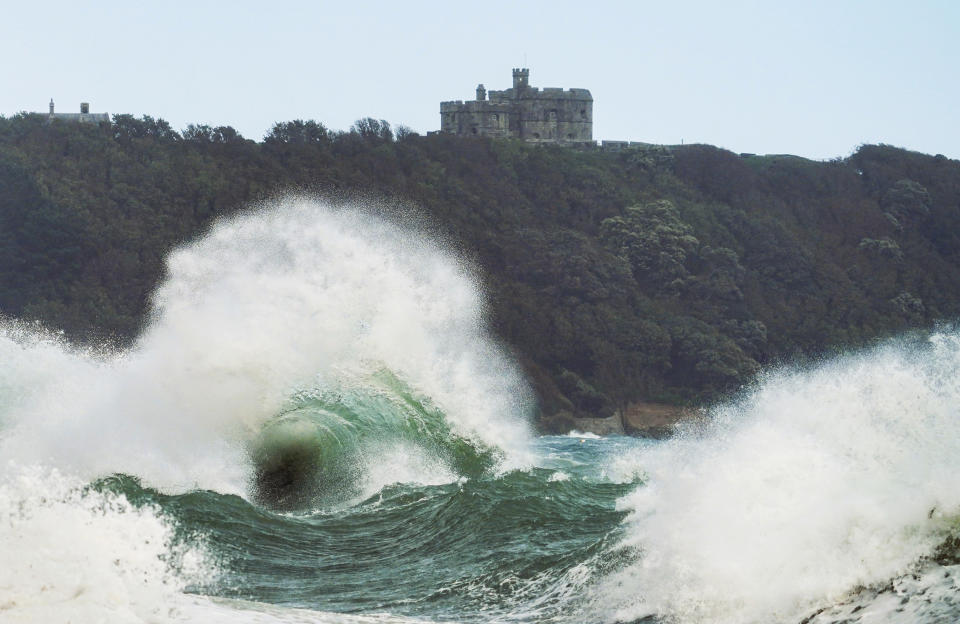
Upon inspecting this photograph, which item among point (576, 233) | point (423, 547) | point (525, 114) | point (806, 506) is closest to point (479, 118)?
point (525, 114)

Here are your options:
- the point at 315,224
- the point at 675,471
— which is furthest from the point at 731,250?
the point at 675,471

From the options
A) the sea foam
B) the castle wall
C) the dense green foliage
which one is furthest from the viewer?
the castle wall

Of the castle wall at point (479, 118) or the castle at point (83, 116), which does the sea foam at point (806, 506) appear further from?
the castle wall at point (479, 118)

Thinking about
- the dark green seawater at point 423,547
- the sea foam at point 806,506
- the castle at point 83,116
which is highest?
the castle at point 83,116

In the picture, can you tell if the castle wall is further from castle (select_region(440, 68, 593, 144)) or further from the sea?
the sea

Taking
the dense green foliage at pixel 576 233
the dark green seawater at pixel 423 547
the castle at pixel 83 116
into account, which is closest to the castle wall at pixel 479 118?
the dense green foliage at pixel 576 233

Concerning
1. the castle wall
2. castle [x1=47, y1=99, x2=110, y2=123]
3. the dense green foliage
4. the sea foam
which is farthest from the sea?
the castle wall

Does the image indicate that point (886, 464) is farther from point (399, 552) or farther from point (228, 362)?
point (228, 362)
